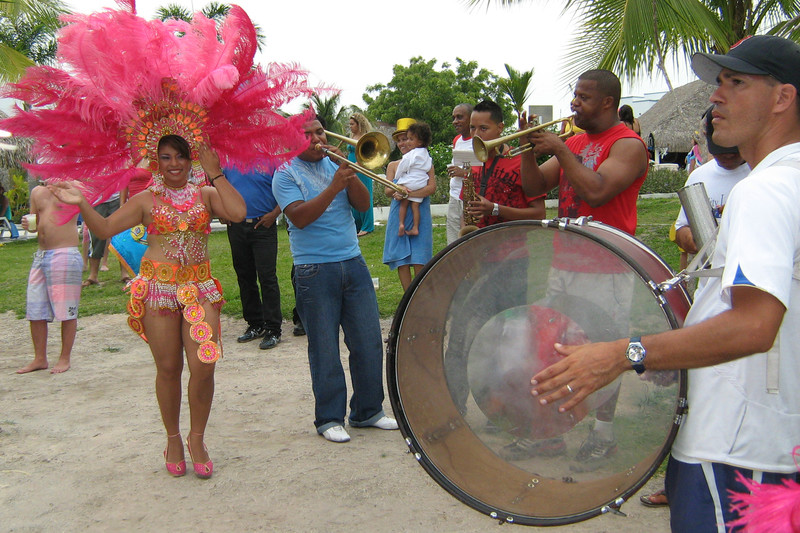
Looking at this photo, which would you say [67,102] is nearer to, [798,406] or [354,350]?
[354,350]

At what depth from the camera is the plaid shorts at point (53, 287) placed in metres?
6.05

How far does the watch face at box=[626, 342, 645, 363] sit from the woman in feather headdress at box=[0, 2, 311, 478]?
104 inches

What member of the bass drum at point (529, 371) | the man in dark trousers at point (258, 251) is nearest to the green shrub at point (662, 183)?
the man in dark trousers at point (258, 251)

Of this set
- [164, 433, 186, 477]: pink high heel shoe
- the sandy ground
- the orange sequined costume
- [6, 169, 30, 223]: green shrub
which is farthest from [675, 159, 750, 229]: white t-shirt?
[6, 169, 30, 223]: green shrub

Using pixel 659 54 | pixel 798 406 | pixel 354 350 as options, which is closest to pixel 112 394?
pixel 354 350

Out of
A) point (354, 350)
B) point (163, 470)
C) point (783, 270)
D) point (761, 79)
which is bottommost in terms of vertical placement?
point (163, 470)

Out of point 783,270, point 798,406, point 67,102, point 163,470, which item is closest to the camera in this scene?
point 783,270

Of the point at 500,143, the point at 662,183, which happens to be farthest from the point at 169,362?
the point at 662,183

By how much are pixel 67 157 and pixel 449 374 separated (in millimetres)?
2509

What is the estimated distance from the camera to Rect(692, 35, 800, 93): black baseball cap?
1571 millimetres

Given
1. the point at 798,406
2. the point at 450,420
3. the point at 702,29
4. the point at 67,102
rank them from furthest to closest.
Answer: the point at 702,29, the point at 67,102, the point at 450,420, the point at 798,406

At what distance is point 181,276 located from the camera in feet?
12.5

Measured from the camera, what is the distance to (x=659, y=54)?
8.15 m

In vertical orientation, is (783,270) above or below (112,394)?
above
